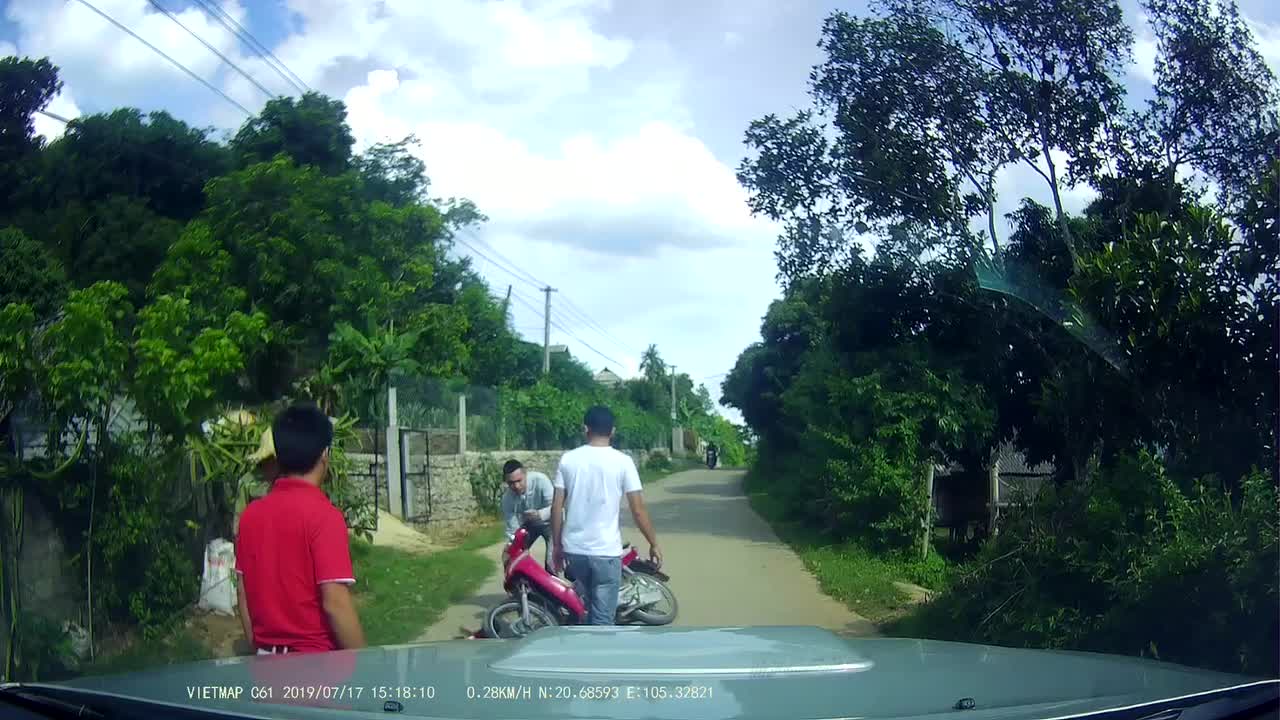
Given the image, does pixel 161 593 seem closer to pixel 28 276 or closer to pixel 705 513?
pixel 28 276

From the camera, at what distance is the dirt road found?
9.38 m

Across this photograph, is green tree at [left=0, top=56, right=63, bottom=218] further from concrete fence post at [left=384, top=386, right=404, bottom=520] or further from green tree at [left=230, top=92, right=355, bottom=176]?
concrete fence post at [left=384, top=386, right=404, bottom=520]

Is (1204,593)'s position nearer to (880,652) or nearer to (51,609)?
(880,652)

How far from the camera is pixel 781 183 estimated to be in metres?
13.5

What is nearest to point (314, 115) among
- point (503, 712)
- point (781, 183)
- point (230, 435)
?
point (230, 435)

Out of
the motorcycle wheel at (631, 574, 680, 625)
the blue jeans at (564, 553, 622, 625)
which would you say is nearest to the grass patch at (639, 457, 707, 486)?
the motorcycle wheel at (631, 574, 680, 625)

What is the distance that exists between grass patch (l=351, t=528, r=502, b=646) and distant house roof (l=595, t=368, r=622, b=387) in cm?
2980

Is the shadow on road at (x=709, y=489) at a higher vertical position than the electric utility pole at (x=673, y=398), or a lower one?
lower

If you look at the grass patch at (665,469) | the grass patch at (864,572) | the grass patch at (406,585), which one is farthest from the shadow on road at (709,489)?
the grass patch at (406,585)

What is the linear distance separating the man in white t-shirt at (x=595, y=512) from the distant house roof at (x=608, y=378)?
37.7 metres

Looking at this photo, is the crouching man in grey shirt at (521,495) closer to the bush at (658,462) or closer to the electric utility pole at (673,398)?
the bush at (658,462)

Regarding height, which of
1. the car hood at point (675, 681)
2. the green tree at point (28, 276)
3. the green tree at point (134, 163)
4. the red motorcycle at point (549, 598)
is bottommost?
the red motorcycle at point (549, 598)

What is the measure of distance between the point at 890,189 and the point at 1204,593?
7678 mm

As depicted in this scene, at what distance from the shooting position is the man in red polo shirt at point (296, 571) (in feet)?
11.1
